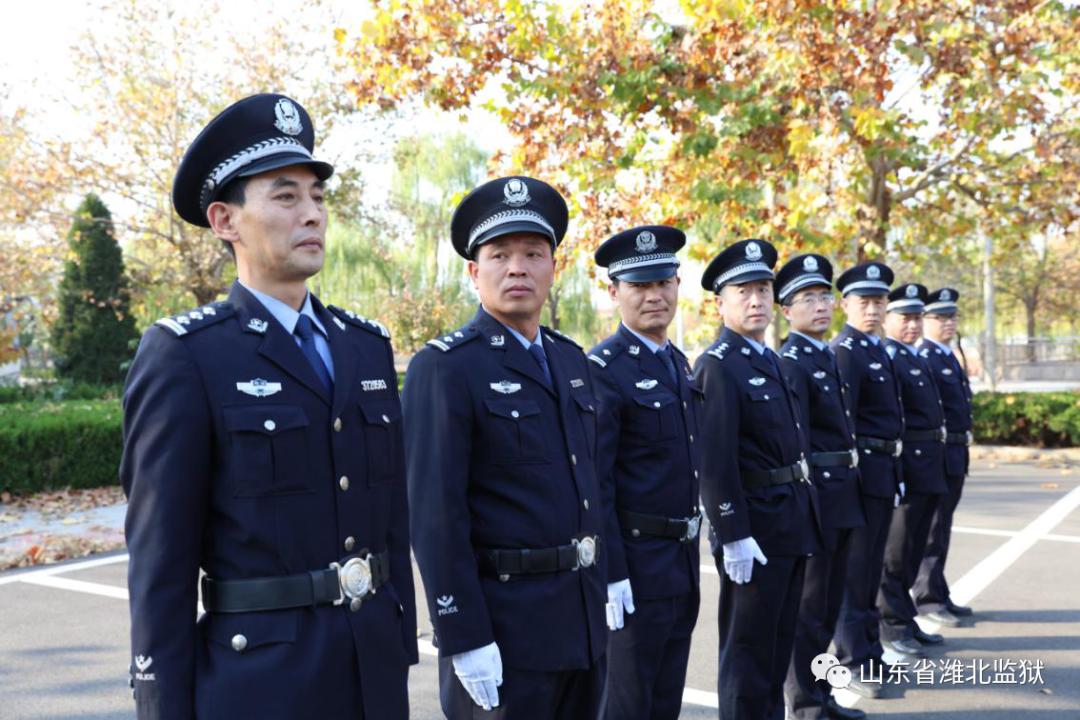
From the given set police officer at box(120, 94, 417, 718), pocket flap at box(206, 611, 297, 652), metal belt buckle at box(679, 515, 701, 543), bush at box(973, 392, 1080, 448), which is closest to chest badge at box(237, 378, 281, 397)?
police officer at box(120, 94, 417, 718)

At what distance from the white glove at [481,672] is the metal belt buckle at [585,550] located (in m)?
0.37

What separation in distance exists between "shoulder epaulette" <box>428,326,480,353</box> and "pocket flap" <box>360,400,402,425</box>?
622 millimetres

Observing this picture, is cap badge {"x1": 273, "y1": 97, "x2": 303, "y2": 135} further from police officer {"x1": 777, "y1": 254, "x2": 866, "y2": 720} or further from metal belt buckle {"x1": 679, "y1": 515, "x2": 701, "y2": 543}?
police officer {"x1": 777, "y1": 254, "x2": 866, "y2": 720}

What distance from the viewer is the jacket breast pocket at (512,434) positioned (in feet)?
9.48

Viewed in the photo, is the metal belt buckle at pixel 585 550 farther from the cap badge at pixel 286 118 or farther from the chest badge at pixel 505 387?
the cap badge at pixel 286 118

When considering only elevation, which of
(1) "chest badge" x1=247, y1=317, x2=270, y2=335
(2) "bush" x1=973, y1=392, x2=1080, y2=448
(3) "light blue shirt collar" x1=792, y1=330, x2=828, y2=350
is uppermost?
(1) "chest badge" x1=247, y1=317, x2=270, y2=335

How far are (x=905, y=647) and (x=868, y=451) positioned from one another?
124 centimetres

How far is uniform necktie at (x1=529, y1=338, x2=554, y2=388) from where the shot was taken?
123 inches

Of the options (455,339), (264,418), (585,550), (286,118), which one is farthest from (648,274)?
(264,418)

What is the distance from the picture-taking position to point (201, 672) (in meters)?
2.03

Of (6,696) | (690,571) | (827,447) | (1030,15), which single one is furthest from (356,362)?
(1030,15)

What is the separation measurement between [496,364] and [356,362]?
0.76 m

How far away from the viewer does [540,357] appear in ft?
10.4

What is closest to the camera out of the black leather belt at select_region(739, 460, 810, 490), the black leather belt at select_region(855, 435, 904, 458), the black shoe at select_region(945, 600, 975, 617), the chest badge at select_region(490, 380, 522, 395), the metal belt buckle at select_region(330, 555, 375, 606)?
the metal belt buckle at select_region(330, 555, 375, 606)
